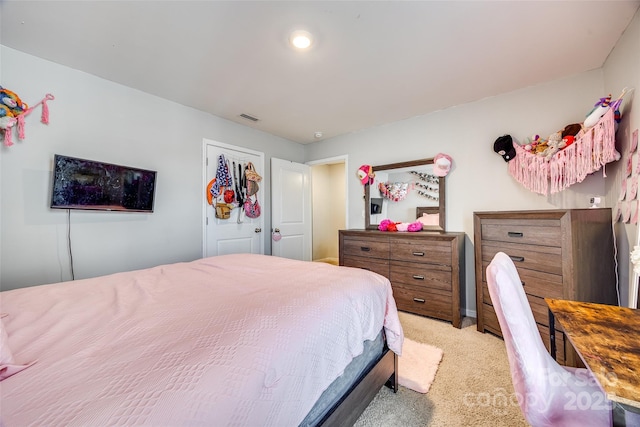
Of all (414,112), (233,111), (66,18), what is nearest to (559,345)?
(414,112)

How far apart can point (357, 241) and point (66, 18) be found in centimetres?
312

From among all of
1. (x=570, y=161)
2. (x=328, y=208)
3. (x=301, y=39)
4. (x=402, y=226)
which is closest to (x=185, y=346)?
(x=301, y=39)

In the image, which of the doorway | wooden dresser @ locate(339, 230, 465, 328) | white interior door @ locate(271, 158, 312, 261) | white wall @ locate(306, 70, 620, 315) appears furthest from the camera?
the doorway

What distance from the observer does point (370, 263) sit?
119 inches

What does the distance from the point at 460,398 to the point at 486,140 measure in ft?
8.08

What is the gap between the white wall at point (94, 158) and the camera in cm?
185

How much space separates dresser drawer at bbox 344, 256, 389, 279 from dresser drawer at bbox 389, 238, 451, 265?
16cm

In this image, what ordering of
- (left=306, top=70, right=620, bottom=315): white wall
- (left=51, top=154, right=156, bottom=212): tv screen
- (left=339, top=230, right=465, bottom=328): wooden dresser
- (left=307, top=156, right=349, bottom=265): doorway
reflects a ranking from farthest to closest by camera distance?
(left=307, top=156, right=349, bottom=265): doorway < (left=339, top=230, right=465, bottom=328): wooden dresser < (left=306, top=70, right=620, bottom=315): white wall < (left=51, top=154, right=156, bottom=212): tv screen

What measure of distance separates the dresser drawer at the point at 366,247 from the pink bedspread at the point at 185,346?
1469 millimetres

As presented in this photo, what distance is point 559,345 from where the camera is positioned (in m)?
1.76

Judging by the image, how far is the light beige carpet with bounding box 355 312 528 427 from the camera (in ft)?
4.43

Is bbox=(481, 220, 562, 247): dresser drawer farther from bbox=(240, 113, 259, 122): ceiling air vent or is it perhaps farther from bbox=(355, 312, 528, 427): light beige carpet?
bbox=(240, 113, 259, 122): ceiling air vent

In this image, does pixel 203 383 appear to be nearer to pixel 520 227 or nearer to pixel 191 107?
pixel 520 227

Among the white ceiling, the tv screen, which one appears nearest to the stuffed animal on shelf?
the white ceiling
